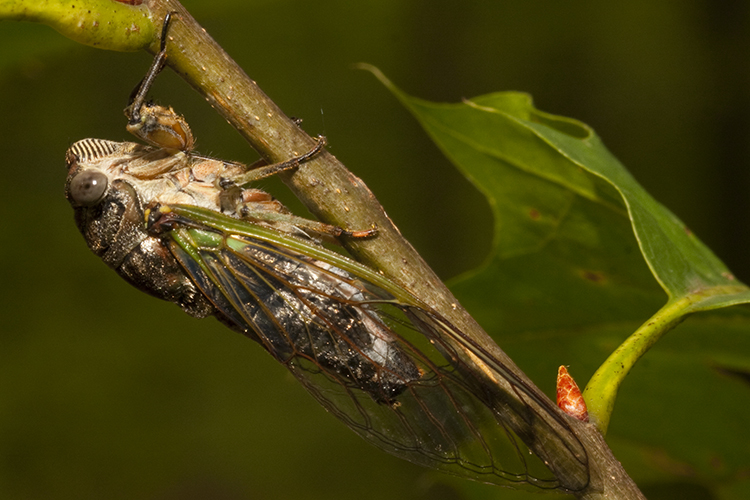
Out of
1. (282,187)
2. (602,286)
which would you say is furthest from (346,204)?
(282,187)

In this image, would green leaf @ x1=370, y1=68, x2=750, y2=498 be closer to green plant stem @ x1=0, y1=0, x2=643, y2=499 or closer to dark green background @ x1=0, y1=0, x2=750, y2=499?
green plant stem @ x1=0, y1=0, x2=643, y2=499

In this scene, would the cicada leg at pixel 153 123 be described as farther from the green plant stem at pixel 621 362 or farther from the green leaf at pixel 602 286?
the green plant stem at pixel 621 362

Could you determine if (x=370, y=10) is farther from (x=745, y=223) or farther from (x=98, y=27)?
(x=98, y=27)

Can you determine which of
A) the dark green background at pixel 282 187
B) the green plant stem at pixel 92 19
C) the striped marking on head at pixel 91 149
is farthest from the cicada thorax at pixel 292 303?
the dark green background at pixel 282 187

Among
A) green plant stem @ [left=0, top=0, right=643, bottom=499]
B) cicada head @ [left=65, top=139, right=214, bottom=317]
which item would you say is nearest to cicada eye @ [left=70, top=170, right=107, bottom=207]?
cicada head @ [left=65, top=139, right=214, bottom=317]

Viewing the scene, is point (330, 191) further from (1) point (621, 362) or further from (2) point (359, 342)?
(1) point (621, 362)

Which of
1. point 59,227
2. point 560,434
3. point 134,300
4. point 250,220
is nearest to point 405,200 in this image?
point 134,300
